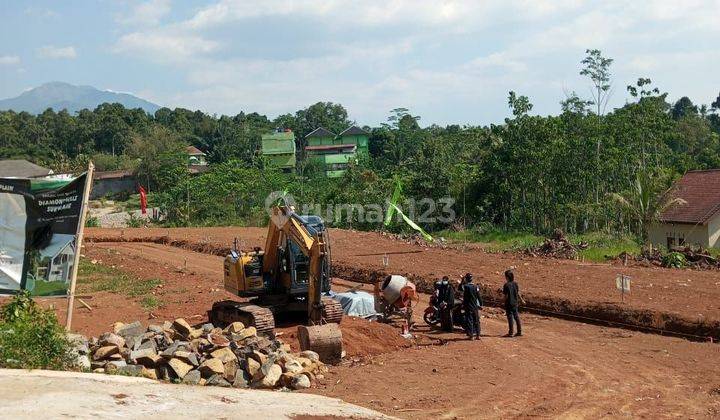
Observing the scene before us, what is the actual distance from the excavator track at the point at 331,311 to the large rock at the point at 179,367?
3.83 metres

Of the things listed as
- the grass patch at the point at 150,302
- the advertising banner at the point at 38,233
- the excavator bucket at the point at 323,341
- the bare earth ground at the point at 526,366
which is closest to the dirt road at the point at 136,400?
the bare earth ground at the point at 526,366

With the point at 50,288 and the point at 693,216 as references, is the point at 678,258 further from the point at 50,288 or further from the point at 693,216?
the point at 50,288

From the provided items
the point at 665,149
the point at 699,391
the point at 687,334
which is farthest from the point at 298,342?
the point at 665,149

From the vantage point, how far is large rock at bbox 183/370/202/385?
11914mm

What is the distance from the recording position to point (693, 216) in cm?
3394

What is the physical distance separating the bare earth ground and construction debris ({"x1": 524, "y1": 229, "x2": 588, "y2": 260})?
20.5 ft

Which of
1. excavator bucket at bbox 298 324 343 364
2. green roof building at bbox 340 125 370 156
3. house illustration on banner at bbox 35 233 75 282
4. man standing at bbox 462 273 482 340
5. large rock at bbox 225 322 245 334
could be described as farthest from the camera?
green roof building at bbox 340 125 370 156

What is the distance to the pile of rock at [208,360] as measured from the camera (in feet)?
39.6

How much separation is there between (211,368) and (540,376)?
227 inches

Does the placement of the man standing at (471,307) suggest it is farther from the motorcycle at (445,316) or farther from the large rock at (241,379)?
the large rock at (241,379)

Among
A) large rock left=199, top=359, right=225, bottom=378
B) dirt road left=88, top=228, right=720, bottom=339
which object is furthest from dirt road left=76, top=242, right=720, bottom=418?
large rock left=199, top=359, right=225, bottom=378

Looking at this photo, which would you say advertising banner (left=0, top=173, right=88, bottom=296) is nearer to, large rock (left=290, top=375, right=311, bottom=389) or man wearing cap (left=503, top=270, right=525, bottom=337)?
large rock (left=290, top=375, right=311, bottom=389)

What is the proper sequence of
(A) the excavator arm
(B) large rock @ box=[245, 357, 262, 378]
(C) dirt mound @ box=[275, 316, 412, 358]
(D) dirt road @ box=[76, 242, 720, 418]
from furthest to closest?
(C) dirt mound @ box=[275, 316, 412, 358], (A) the excavator arm, (B) large rock @ box=[245, 357, 262, 378], (D) dirt road @ box=[76, 242, 720, 418]

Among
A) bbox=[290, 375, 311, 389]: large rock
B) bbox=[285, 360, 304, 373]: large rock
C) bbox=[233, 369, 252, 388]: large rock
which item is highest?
bbox=[285, 360, 304, 373]: large rock
